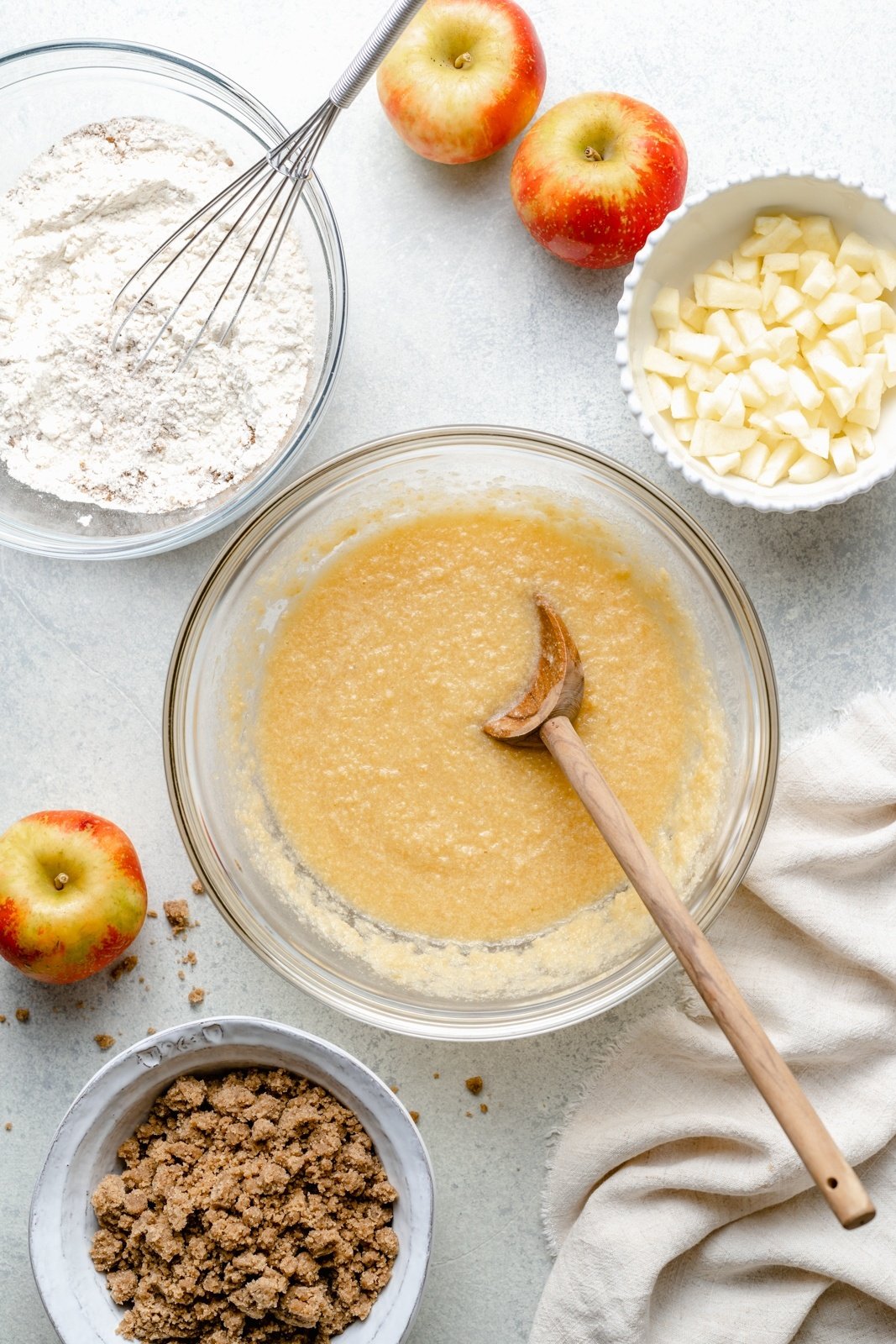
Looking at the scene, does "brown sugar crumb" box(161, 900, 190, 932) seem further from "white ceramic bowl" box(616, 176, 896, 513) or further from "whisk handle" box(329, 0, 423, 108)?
"whisk handle" box(329, 0, 423, 108)

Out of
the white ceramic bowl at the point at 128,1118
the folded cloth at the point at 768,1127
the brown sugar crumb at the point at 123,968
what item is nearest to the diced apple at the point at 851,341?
the folded cloth at the point at 768,1127

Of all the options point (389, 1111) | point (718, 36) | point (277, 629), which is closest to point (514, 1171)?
point (389, 1111)

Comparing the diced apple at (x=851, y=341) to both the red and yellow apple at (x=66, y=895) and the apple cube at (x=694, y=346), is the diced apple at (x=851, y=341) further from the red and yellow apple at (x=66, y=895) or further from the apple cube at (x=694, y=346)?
the red and yellow apple at (x=66, y=895)

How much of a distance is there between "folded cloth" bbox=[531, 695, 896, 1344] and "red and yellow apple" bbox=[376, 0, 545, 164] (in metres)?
1.12

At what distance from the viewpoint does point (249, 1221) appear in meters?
1.62

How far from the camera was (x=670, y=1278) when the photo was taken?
1787mm

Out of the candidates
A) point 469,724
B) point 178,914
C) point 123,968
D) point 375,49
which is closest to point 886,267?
Answer: point 375,49

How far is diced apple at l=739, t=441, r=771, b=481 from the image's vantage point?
5.61 ft

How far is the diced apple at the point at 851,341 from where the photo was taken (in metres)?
1.67

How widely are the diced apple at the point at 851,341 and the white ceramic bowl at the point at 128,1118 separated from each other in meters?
1.30

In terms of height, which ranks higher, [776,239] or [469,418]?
[776,239]

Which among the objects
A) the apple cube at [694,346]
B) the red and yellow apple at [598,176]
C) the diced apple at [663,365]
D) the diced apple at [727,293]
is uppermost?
the red and yellow apple at [598,176]

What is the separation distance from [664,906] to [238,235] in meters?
1.25

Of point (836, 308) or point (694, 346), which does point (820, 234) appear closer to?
point (836, 308)
